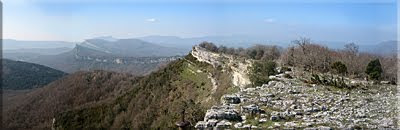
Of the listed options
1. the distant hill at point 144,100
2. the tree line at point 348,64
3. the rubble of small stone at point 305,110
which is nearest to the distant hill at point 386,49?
the tree line at point 348,64

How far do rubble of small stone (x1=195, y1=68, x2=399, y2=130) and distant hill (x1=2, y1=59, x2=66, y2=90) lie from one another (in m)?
129

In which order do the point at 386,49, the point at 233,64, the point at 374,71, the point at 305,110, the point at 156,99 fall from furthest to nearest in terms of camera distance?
1. the point at 386,49
2. the point at 156,99
3. the point at 233,64
4. the point at 374,71
5. the point at 305,110

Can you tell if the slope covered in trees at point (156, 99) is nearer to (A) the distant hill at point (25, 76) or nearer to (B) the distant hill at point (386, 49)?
(B) the distant hill at point (386, 49)

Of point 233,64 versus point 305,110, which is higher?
point 305,110

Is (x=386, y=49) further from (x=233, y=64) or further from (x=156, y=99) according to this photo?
(x=156, y=99)

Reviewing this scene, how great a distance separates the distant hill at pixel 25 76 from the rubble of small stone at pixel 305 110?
12933 cm

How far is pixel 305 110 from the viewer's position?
13.7m

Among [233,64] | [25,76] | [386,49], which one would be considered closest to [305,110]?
[233,64]

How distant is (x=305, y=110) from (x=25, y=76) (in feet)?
490

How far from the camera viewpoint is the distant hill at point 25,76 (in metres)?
135

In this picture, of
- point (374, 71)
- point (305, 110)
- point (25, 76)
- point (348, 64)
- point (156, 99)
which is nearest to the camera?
point (305, 110)

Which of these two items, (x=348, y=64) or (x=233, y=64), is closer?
(x=348, y=64)

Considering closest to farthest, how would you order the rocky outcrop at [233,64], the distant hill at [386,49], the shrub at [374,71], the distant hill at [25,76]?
the shrub at [374,71], the rocky outcrop at [233,64], the distant hill at [386,49], the distant hill at [25,76]

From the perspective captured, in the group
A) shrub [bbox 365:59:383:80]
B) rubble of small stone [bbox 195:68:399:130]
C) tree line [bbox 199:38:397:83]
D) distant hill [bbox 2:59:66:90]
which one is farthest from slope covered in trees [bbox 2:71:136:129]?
rubble of small stone [bbox 195:68:399:130]
